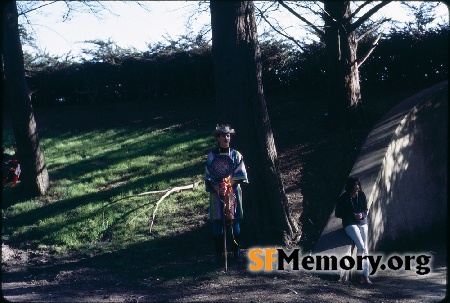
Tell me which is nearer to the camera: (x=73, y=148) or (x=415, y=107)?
(x=415, y=107)

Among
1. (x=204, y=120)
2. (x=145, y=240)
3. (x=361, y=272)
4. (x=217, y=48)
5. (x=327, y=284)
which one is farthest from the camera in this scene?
(x=204, y=120)

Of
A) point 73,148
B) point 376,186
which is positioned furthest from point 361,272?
point 73,148

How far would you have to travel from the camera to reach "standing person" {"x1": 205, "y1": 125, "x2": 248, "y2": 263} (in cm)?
645

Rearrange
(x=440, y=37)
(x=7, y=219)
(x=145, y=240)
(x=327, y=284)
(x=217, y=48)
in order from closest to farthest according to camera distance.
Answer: (x=327, y=284) → (x=217, y=48) → (x=145, y=240) → (x=7, y=219) → (x=440, y=37)

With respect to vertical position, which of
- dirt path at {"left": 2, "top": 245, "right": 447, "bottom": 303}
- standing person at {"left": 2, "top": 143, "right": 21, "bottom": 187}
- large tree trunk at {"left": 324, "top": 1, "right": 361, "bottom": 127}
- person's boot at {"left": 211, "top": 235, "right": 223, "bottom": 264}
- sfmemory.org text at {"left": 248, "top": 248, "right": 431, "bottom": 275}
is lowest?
dirt path at {"left": 2, "top": 245, "right": 447, "bottom": 303}

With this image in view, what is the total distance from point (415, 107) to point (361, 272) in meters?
4.92

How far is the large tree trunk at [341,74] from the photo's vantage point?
11398 mm

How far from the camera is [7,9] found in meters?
10.6

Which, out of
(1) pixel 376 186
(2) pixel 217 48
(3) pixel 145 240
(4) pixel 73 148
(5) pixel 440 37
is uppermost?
(5) pixel 440 37

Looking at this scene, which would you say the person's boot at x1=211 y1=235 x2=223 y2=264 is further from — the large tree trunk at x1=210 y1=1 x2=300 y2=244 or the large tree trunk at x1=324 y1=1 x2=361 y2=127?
the large tree trunk at x1=324 y1=1 x2=361 y2=127

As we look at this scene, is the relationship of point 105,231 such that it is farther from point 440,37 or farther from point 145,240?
point 440,37

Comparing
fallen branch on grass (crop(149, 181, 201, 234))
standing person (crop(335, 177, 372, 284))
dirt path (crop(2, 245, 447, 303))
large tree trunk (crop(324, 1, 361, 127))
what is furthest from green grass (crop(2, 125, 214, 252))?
large tree trunk (crop(324, 1, 361, 127))

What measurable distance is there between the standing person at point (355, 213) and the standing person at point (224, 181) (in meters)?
1.53

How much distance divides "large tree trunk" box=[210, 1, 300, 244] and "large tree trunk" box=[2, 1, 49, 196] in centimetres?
521
